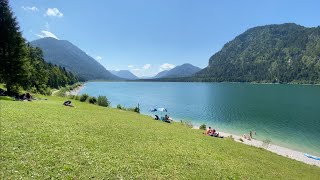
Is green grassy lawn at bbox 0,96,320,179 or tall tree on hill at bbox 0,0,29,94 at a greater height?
tall tree on hill at bbox 0,0,29,94

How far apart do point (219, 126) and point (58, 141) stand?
198 ft

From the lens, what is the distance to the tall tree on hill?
5359cm

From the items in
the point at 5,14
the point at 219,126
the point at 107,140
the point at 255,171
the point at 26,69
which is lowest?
the point at 219,126

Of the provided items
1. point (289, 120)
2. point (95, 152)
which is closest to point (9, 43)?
point (95, 152)

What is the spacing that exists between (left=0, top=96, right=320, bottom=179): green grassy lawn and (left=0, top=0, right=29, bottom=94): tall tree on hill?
30.8 m

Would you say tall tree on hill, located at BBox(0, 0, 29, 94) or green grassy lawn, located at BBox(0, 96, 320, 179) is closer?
green grassy lawn, located at BBox(0, 96, 320, 179)

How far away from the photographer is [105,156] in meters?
19.8

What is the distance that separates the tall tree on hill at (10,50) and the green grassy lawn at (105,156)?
30762 millimetres

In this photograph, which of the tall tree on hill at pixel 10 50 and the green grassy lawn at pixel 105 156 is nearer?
the green grassy lawn at pixel 105 156

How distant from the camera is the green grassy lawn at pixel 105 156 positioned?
1638 cm

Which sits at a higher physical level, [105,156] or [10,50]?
[10,50]

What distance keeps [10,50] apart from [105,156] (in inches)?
1814

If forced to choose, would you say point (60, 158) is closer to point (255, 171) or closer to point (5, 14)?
point (255, 171)

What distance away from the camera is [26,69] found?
56812mm
